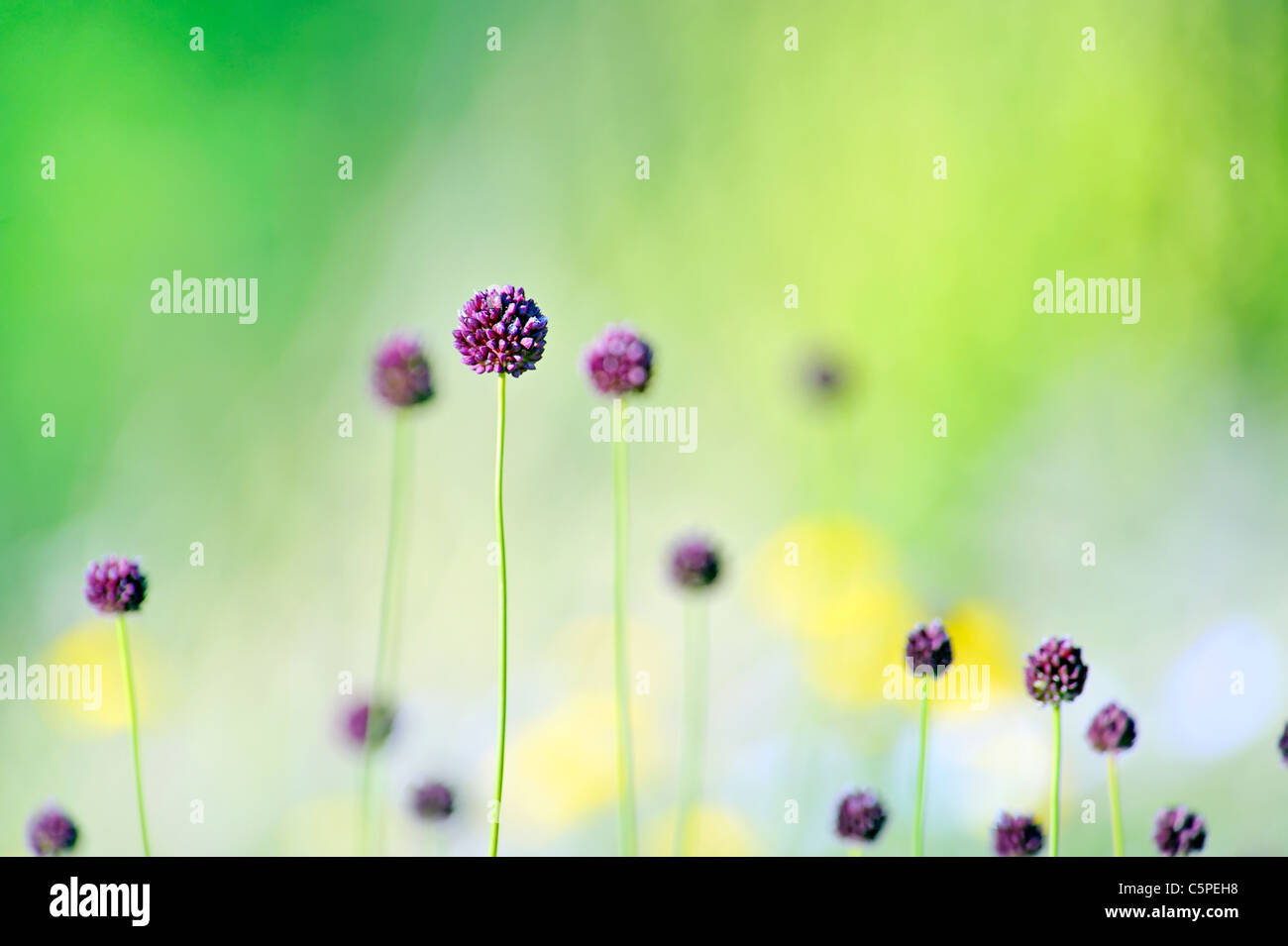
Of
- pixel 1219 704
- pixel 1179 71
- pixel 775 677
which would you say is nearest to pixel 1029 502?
pixel 1219 704

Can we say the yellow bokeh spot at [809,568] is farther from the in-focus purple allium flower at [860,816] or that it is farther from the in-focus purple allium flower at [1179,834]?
the in-focus purple allium flower at [1179,834]

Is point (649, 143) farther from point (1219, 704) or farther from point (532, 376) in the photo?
point (1219, 704)

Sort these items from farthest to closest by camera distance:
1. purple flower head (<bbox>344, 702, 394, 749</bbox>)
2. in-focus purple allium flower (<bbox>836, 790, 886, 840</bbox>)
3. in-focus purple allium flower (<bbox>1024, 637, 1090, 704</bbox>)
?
1. purple flower head (<bbox>344, 702, 394, 749</bbox>)
2. in-focus purple allium flower (<bbox>836, 790, 886, 840</bbox>)
3. in-focus purple allium flower (<bbox>1024, 637, 1090, 704</bbox>)

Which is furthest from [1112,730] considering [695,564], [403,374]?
[403,374]

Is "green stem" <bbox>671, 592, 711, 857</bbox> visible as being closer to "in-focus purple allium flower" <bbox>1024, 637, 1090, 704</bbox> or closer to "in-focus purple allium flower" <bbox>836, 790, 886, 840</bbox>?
"in-focus purple allium flower" <bbox>836, 790, 886, 840</bbox>

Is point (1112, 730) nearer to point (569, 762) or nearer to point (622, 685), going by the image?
point (622, 685)

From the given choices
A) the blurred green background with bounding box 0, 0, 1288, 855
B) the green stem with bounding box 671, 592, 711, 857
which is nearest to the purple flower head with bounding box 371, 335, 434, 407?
the blurred green background with bounding box 0, 0, 1288, 855

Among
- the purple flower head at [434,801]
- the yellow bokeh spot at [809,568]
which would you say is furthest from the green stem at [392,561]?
the yellow bokeh spot at [809,568]
